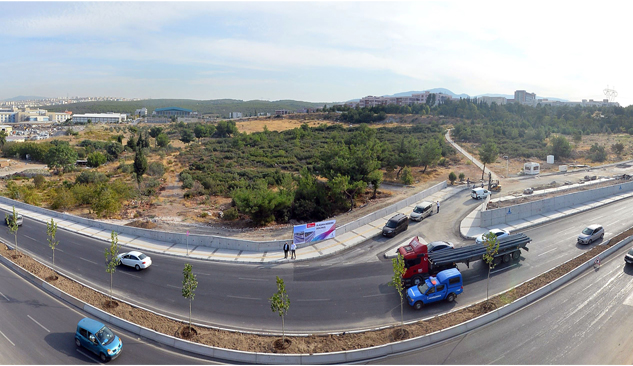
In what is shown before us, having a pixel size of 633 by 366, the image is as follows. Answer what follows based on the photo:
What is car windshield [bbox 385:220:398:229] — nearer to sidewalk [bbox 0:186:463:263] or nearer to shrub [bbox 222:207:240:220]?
sidewalk [bbox 0:186:463:263]

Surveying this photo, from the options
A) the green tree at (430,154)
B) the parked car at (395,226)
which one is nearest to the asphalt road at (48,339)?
the parked car at (395,226)

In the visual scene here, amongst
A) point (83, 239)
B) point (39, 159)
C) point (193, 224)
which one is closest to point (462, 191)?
point (193, 224)

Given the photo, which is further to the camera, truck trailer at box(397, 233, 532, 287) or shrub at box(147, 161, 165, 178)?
shrub at box(147, 161, 165, 178)

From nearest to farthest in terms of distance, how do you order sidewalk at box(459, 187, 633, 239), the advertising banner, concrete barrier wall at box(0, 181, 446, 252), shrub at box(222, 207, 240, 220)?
concrete barrier wall at box(0, 181, 446, 252) → the advertising banner → sidewalk at box(459, 187, 633, 239) → shrub at box(222, 207, 240, 220)

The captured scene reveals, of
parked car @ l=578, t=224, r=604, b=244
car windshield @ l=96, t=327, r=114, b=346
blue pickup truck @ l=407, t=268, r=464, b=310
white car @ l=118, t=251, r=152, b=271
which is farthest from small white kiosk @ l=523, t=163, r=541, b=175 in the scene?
car windshield @ l=96, t=327, r=114, b=346

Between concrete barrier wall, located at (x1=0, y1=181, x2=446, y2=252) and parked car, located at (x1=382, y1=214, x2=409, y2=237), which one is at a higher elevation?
parked car, located at (x1=382, y1=214, x2=409, y2=237)

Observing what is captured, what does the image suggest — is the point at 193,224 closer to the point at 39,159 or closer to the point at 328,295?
the point at 328,295

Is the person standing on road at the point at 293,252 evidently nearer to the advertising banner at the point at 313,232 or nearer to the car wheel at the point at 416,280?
the advertising banner at the point at 313,232
